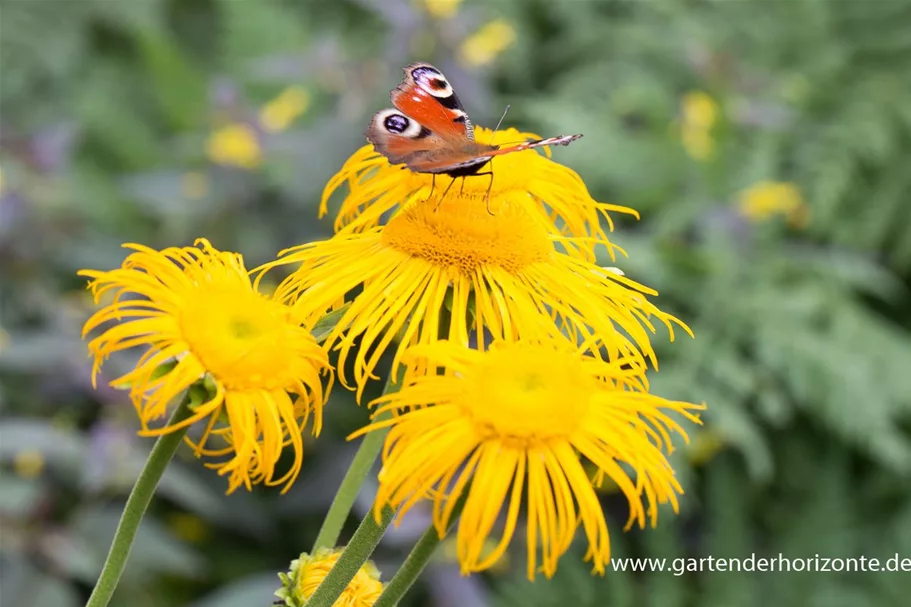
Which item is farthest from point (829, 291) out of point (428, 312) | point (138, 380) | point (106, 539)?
point (138, 380)

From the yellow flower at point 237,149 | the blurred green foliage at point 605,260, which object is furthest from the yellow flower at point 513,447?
the yellow flower at point 237,149

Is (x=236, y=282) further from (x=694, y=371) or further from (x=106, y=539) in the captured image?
(x=694, y=371)

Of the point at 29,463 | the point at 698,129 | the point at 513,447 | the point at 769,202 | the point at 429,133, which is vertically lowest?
the point at 29,463

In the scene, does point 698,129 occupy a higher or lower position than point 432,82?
lower

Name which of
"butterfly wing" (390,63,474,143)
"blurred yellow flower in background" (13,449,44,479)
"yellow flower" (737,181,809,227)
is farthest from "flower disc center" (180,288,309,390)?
"yellow flower" (737,181,809,227)

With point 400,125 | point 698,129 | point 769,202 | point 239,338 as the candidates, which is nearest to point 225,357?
point 239,338

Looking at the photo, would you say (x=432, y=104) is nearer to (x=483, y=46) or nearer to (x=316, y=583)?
(x=316, y=583)
